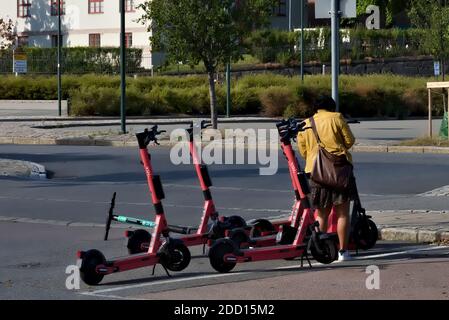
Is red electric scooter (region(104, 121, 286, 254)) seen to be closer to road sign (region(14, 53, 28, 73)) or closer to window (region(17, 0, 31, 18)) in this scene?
road sign (region(14, 53, 28, 73))

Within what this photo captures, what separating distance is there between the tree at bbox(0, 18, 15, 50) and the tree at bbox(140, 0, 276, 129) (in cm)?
4074

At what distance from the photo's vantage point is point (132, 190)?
742 inches

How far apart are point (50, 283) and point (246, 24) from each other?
72.9ft

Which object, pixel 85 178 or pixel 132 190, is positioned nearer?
pixel 132 190

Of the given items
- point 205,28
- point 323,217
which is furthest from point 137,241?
point 205,28

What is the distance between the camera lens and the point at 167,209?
53.6 ft

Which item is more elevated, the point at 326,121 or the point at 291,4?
the point at 291,4

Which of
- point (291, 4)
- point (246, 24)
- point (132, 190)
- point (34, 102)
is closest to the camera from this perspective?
point (132, 190)

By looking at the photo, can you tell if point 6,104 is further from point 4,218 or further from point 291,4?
point 4,218

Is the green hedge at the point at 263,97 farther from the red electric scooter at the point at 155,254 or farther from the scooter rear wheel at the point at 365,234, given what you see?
the red electric scooter at the point at 155,254

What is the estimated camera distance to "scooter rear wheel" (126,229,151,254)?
11.8 metres

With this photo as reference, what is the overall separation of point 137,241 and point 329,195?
79.3 inches

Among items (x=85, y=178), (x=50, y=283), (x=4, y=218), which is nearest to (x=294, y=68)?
(x=85, y=178)
